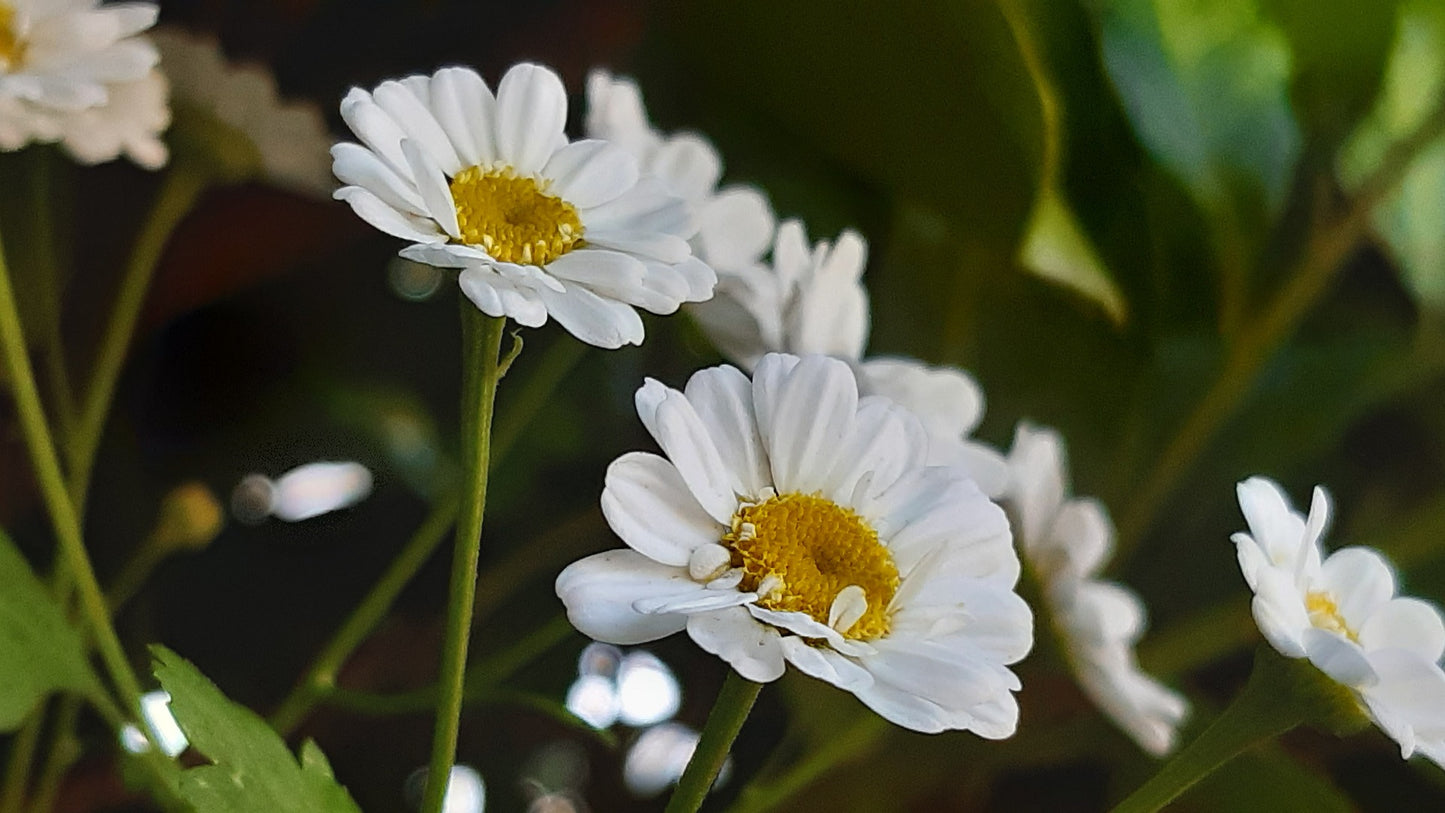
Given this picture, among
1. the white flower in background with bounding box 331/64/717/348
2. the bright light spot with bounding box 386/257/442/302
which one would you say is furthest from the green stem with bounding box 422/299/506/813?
the bright light spot with bounding box 386/257/442/302

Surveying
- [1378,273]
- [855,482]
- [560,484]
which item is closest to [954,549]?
[855,482]

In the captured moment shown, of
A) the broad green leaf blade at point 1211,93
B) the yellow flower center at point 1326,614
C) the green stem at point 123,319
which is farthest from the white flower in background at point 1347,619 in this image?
the green stem at point 123,319

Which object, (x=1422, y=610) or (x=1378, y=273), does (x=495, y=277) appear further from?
(x=1378, y=273)

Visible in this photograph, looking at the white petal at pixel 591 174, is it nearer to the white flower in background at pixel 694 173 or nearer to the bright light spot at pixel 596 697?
the white flower in background at pixel 694 173

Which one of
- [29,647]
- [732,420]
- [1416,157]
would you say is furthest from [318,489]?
[1416,157]

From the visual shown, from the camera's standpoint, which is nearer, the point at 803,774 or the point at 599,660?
the point at 803,774

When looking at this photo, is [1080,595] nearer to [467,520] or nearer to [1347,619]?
[1347,619]
